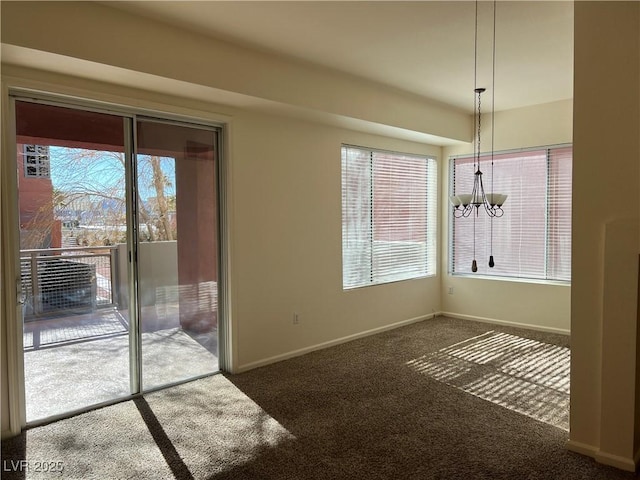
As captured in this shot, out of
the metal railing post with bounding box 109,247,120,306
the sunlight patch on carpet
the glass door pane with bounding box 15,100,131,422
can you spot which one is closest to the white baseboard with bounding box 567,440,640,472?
the sunlight patch on carpet

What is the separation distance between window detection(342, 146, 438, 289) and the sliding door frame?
5.17 feet

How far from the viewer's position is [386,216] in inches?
226

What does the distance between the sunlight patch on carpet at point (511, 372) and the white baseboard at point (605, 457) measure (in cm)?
31

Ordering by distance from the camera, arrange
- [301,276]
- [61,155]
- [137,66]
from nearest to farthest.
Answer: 1. [137,66]
2. [61,155]
3. [301,276]

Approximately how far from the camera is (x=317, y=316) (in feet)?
15.9

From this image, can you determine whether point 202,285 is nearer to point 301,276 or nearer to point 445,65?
point 301,276

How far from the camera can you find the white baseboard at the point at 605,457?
2537 mm

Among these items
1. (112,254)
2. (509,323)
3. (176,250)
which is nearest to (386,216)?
(509,323)

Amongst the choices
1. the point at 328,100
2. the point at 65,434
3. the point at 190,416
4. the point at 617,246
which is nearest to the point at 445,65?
the point at 328,100

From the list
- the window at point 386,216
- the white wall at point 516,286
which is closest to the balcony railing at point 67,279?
the window at point 386,216

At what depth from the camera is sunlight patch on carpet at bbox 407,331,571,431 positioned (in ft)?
11.3

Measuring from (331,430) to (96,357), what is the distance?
193 centimetres

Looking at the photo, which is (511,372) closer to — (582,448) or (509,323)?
(582,448)

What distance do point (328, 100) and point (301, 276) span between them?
1776mm
